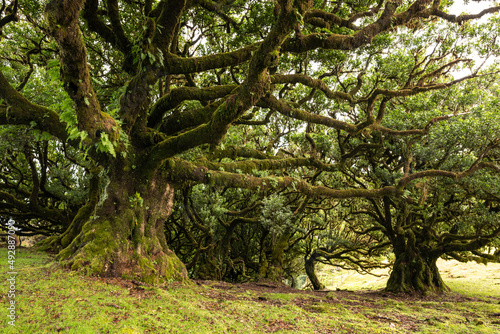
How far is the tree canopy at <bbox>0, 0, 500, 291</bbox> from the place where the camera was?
18.9 ft

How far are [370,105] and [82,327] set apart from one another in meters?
8.71

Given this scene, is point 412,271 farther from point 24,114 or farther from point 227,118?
point 24,114

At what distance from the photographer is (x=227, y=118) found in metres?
5.15

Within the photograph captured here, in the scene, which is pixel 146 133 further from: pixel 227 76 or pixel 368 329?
pixel 368 329

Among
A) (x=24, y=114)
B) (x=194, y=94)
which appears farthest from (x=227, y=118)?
(x=24, y=114)

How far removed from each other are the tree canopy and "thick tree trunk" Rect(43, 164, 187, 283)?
32 mm

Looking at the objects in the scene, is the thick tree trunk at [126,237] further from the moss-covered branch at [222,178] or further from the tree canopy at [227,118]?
the moss-covered branch at [222,178]

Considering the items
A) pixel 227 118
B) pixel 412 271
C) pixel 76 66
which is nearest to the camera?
pixel 76 66

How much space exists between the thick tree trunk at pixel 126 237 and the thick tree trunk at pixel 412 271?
10490mm

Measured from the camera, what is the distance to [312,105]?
11.4m

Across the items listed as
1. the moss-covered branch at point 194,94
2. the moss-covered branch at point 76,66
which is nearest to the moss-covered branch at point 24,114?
the moss-covered branch at point 76,66

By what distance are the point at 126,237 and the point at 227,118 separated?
3.74 meters

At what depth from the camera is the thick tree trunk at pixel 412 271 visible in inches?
494

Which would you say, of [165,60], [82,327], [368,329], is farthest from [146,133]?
[368,329]
